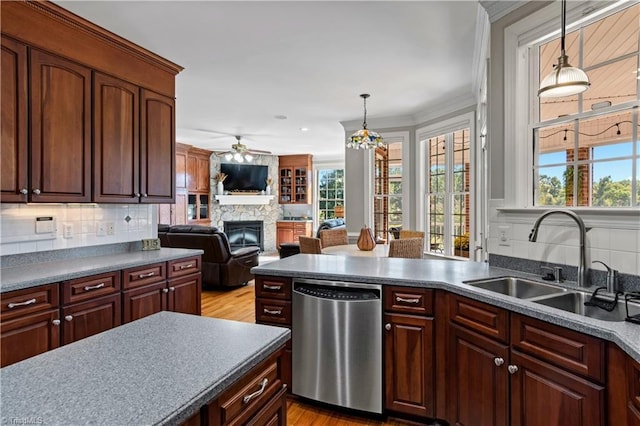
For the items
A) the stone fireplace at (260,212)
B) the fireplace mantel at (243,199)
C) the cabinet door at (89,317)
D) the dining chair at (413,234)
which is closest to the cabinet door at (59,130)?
the cabinet door at (89,317)

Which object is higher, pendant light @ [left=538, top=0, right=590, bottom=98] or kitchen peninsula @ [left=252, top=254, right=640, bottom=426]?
pendant light @ [left=538, top=0, right=590, bottom=98]

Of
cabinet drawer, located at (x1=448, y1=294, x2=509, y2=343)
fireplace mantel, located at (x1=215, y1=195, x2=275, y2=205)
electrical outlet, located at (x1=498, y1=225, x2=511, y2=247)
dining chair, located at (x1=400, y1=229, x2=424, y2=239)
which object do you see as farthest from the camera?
fireplace mantel, located at (x1=215, y1=195, x2=275, y2=205)

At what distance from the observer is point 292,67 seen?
352 cm

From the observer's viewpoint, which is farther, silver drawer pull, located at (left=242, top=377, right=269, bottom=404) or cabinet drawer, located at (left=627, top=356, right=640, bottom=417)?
cabinet drawer, located at (left=627, top=356, right=640, bottom=417)

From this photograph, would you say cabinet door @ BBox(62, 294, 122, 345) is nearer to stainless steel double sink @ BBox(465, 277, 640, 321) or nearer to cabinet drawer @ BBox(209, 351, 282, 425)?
cabinet drawer @ BBox(209, 351, 282, 425)

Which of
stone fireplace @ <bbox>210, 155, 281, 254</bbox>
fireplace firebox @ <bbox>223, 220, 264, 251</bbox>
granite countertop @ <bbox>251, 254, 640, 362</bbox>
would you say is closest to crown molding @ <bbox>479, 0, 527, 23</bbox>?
granite countertop @ <bbox>251, 254, 640, 362</bbox>

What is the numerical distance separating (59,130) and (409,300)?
106 inches

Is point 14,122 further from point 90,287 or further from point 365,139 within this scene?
point 365,139

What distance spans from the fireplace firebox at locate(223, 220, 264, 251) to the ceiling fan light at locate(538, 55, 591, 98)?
827 cm

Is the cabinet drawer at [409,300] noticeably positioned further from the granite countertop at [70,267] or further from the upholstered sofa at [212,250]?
the upholstered sofa at [212,250]

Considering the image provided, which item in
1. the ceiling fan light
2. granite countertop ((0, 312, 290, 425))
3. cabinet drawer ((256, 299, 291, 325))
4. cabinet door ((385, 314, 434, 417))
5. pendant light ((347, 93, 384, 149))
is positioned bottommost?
cabinet door ((385, 314, 434, 417))

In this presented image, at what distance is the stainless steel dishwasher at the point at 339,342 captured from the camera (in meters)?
2.20

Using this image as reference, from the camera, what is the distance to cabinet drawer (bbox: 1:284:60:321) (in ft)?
6.28

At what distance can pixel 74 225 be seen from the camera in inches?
112
